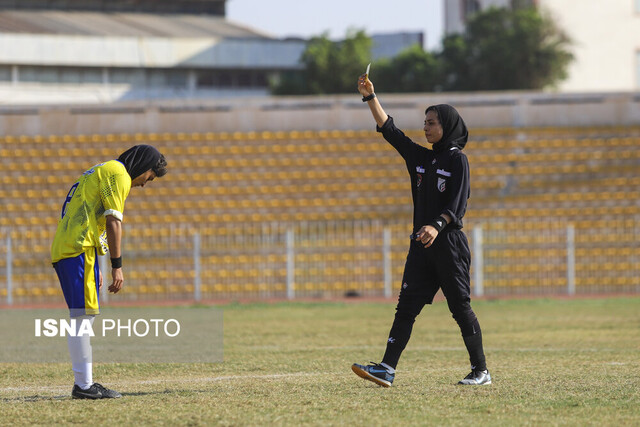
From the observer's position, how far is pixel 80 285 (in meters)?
7.06

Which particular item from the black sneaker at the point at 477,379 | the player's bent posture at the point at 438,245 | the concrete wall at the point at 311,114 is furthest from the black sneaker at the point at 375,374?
the concrete wall at the point at 311,114

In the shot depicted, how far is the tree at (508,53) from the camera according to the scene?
46500 mm

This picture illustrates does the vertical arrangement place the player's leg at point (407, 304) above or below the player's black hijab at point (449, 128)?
below

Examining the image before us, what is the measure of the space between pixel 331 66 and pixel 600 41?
13.8 metres

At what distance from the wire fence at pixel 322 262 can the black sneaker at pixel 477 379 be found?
15.7 metres

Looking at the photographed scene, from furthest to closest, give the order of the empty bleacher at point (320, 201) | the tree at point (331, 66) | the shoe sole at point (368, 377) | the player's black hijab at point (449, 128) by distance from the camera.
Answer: the tree at point (331, 66) → the empty bleacher at point (320, 201) → the player's black hijab at point (449, 128) → the shoe sole at point (368, 377)

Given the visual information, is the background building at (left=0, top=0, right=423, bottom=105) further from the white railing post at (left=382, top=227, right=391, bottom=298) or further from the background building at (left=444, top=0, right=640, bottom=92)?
the white railing post at (left=382, top=227, right=391, bottom=298)

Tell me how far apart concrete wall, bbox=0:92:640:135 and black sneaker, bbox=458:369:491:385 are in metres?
21.3

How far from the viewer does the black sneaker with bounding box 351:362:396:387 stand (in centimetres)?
741

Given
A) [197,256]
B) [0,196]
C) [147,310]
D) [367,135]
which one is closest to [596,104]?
[367,135]

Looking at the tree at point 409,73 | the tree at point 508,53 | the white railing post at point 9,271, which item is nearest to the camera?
the white railing post at point 9,271

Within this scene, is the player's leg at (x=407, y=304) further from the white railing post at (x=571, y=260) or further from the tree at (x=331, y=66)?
the tree at (x=331, y=66)

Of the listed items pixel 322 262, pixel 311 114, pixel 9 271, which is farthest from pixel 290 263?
pixel 311 114

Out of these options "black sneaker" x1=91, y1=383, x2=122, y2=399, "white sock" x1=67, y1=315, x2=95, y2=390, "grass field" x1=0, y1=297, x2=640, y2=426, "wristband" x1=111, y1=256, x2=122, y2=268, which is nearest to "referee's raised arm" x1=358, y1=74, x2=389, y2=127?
"grass field" x1=0, y1=297, x2=640, y2=426
